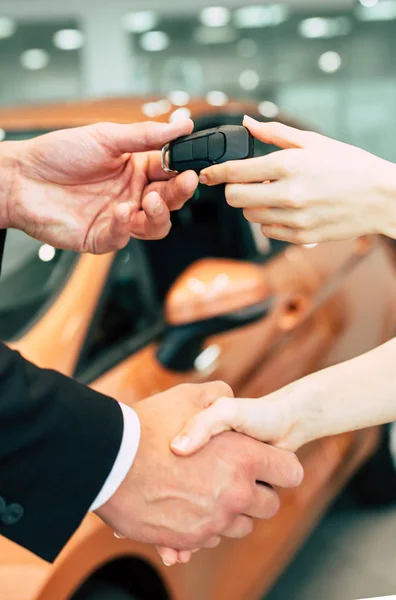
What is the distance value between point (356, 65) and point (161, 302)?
Answer: 3887 mm

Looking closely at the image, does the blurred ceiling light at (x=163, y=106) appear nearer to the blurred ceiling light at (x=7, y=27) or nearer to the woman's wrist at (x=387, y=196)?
the woman's wrist at (x=387, y=196)

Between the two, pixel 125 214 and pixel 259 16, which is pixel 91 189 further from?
pixel 259 16

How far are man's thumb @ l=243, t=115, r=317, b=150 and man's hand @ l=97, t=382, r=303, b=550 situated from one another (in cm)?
35

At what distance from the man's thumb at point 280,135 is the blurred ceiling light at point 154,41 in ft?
21.0

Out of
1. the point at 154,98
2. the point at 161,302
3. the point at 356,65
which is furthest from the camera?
the point at 356,65

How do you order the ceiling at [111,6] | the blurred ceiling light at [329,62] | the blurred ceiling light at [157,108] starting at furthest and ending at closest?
the ceiling at [111,6] → the blurred ceiling light at [329,62] → the blurred ceiling light at [157,108]

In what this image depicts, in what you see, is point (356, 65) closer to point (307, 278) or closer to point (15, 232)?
point (307, 278)

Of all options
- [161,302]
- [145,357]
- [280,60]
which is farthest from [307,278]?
[280,60]

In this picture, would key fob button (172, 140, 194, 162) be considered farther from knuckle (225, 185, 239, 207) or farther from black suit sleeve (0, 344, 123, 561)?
black suit sleeve (0, 344, 123, 561)

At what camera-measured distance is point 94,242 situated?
3.41ft

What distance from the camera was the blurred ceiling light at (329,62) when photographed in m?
5.13

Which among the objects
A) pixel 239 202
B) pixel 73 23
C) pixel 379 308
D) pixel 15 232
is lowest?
pixel 73 23

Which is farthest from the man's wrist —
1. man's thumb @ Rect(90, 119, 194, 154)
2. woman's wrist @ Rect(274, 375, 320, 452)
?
woman's wrist @ Rect(274, 375, 320, 452)

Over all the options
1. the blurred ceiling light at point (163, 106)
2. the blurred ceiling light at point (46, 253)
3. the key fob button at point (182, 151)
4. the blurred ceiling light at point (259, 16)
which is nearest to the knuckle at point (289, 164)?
the key fob button at point (182, 151)
